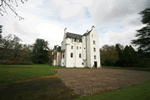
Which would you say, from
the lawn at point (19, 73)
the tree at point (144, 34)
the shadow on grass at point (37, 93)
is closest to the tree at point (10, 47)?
the lawn at point (19, 73)

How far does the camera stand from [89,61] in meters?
30.8

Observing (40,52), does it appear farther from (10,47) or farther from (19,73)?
(19,73)

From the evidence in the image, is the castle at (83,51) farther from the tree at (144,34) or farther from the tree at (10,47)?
the tree at (10,47)

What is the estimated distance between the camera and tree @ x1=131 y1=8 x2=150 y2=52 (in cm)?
2224

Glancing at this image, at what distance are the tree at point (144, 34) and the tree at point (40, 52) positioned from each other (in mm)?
48278

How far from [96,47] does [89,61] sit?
23.2ft

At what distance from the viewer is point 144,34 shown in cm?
2361

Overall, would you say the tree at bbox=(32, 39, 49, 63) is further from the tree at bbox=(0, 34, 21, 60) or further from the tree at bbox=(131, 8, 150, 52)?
the tree at bbox=(131, 8, 150, 52)

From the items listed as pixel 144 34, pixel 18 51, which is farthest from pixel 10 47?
pixel 144 34

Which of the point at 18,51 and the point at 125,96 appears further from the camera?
the point at 18,51

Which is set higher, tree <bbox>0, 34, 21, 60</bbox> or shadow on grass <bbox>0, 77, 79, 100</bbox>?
tree <bbox>0, 34, 21, 60</bbox>

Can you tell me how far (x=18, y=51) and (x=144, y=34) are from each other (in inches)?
2153

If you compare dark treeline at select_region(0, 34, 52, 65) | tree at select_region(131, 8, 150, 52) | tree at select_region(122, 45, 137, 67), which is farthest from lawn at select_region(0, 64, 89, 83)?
tree at select_region(122, 45, 137, 67)

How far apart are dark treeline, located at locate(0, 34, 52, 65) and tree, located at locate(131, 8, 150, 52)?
46854mm
